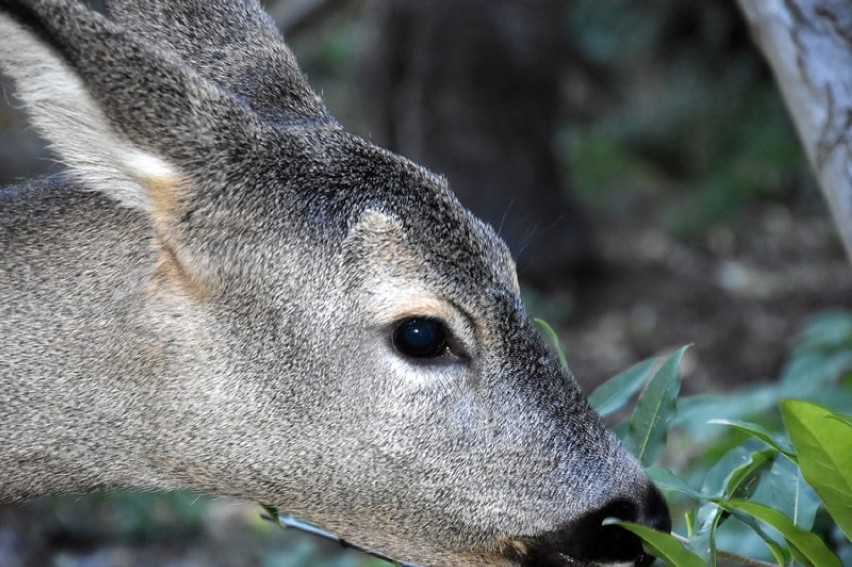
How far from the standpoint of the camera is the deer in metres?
3.15

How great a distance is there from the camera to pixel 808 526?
2.97 meters

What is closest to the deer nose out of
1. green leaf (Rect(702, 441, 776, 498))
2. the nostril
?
the nostril

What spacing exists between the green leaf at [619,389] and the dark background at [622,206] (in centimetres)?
436

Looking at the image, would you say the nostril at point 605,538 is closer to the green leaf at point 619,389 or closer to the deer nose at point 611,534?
the deer nose at point 611,534

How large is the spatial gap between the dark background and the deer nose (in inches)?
180

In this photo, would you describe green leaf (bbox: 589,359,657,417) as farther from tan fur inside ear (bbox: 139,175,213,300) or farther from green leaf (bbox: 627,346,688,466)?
tan fur inside ear (bbox: 139,175,213,300)

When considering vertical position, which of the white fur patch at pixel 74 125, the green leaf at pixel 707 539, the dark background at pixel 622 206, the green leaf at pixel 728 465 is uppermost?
the white fur patch at pixel 74 125

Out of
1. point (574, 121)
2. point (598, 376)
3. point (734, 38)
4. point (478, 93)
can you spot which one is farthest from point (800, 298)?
point (574, 121)

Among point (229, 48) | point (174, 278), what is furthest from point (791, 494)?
point (229, 48)

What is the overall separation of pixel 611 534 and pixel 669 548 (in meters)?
0.40

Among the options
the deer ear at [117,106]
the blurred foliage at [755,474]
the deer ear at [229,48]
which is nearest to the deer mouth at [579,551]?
the blurred foliage at [755,474]

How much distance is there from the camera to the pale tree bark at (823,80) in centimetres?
377

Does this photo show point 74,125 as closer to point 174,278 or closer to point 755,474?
point 174,278

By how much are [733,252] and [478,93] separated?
8.62 feet
